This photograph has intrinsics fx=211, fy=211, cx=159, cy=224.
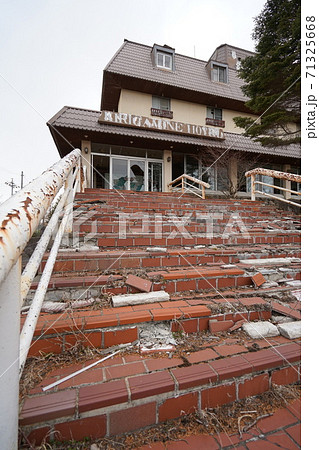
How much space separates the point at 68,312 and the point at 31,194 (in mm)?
919

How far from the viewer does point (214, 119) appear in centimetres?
1191

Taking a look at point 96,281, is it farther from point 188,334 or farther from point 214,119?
point 214,119

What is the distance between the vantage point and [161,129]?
9164 mm

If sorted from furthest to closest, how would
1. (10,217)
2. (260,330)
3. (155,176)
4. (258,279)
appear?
1. (155,176)
2. (258,279)
3. (260,330)
4. (10,217)

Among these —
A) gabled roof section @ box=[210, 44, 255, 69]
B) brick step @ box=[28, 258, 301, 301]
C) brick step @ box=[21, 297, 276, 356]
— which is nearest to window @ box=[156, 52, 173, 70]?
gabled roof section @ box=[210, 44, 255, 69]

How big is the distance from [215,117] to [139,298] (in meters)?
12.9

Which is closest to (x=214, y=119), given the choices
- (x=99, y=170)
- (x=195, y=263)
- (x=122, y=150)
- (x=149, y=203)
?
(x=122, y=150)

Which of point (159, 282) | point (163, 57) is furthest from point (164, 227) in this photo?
point (163, 57)

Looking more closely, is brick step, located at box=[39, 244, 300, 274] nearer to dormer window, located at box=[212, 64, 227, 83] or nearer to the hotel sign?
the hotel sign

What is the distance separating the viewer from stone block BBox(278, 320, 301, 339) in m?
1.32

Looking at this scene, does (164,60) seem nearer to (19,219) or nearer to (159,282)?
(159,282)

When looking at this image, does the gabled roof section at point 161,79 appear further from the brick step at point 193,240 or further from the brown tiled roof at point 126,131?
the brick step at point 193,240

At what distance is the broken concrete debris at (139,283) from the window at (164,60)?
1254cm
